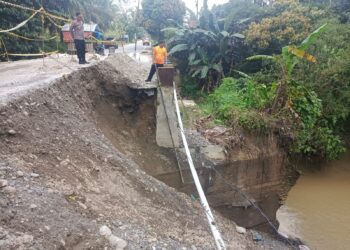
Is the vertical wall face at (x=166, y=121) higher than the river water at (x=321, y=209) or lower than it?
higher

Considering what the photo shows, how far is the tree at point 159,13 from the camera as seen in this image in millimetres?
32406

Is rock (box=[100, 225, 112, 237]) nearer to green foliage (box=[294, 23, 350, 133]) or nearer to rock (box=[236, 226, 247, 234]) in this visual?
rock (box=[236, 226, 247, 234])

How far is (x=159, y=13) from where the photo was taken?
32.6 meters

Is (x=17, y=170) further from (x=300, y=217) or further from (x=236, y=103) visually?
(x=300, y=217)

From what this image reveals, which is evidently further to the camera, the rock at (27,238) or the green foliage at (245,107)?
the green foliage at (245,107)

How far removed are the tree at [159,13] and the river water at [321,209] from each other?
79.4 ft

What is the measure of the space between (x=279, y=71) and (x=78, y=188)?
336 inches

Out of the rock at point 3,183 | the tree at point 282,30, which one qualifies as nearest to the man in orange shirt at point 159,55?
the tree at point 282,30

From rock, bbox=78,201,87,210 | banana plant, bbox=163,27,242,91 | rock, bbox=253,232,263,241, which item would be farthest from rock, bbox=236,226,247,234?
banana plant, bbox=163,27,242,91

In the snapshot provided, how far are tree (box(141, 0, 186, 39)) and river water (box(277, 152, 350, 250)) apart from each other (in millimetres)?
24189

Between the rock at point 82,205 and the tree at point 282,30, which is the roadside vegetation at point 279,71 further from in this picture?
the rock at point 82,205

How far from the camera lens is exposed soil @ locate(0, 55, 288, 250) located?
11.0 feet

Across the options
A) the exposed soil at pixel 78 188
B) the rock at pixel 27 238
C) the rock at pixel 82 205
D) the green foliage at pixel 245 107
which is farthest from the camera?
the green foliage at pixel 245 107

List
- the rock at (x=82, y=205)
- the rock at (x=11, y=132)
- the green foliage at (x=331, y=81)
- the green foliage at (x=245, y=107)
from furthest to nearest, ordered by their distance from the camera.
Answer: the green foliage at (x=331, y=81), the green foliage at (x=245, y=107), the rock at (x=11, y=132), the rock at (x=82, y=205)
